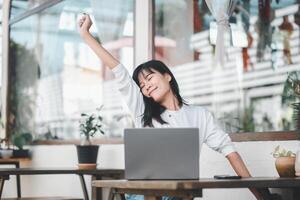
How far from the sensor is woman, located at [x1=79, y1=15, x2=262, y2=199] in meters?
3.12

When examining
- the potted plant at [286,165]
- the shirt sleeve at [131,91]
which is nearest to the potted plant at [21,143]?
the shirt sleeve at [131,91]

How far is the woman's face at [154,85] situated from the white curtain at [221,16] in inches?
60.4

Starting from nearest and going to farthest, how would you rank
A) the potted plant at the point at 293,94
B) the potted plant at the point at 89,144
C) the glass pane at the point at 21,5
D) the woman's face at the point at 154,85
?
1. the woman's face at the point at 154,85
2. the potted plant at the point at 293,94
3. the potted plant at the point at 89,144
4. the glass pane at the point at 21,5

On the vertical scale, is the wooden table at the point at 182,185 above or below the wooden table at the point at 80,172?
above

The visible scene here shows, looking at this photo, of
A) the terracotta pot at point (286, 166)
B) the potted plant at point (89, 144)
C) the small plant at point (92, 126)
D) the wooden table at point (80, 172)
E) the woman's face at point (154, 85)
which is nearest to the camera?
the terracotta pot at point (286, 166)

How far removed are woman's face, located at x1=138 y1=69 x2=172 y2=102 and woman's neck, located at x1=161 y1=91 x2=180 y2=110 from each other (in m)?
0.02

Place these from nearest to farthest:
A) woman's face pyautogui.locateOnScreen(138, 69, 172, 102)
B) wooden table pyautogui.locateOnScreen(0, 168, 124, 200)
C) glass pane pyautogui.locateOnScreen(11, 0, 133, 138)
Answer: woman's face pyautogui.locateOnScreen(138, 69, 172, 102)
wooden table pyautogui.locateOnScreen(0, 168, 124, 200)
glass pane pyautogui.locateOnScreen(11, 0, 133, 138)

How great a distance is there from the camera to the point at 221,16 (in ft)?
15.0

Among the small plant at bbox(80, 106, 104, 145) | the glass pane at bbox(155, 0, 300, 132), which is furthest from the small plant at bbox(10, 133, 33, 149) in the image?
the glass pane at bbox(155, 0, 300, 132)

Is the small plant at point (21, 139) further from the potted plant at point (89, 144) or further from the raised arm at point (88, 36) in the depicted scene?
the raised arm at point (88, 36)

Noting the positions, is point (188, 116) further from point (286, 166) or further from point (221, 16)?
point (221, 16)

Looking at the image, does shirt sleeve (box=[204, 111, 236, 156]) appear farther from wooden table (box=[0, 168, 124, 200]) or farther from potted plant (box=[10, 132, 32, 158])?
potted plant (box=[10, 132, 32, 158])

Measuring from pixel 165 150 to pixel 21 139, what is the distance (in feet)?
12.9

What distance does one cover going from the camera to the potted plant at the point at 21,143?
6166 millimetres
